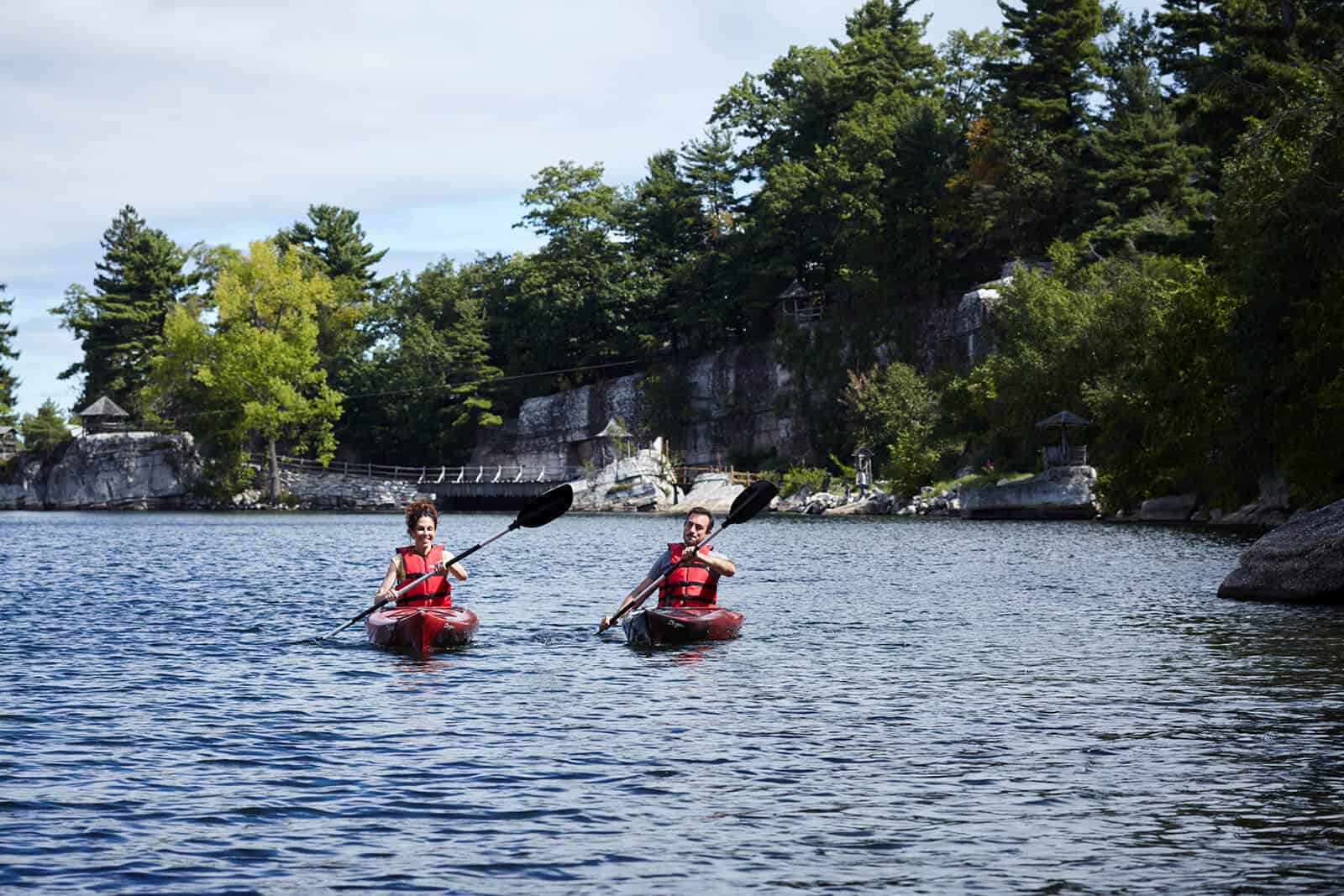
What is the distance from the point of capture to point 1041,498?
5169 centimetres

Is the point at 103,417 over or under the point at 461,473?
over

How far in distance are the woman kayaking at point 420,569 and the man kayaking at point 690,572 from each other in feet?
7.34

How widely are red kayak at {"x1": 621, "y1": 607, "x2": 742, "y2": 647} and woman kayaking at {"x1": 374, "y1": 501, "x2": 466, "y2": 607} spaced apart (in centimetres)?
229

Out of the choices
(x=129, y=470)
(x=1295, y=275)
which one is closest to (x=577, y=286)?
(x=129, y=470)

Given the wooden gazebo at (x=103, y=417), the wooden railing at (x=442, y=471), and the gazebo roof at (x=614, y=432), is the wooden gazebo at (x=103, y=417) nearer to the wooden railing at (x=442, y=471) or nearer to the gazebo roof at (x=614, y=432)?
the wooden railing at (x=442, y=471)

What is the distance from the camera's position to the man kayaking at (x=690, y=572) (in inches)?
685

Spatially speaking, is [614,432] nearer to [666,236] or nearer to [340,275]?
[666,236]

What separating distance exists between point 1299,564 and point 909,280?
174 ft

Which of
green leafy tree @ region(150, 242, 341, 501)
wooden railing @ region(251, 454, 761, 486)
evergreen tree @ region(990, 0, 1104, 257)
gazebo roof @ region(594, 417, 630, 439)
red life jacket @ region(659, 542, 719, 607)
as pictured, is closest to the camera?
red life jacket @ region(659, 542, 719, 607)

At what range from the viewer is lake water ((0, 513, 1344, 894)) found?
7805mm

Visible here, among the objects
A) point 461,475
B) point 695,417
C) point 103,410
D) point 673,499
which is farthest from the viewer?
point 103,410

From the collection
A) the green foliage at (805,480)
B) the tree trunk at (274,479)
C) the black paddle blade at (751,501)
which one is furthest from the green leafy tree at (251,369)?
the black paddle blade at (751,501)

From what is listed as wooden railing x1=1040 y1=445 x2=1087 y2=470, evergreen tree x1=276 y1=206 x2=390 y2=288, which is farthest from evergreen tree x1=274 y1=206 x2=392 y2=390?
wooden railing x1=1040 y1=445 x2=1087 y2=470

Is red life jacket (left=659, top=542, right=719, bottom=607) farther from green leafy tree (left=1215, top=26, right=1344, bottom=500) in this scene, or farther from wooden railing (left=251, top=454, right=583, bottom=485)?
wooden railing (left=251, top=454, right=583, bottom=485)
